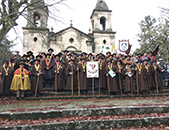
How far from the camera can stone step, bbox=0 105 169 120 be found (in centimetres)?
526

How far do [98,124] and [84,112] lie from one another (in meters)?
0.87

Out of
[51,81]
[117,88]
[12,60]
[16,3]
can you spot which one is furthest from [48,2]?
[117,88]

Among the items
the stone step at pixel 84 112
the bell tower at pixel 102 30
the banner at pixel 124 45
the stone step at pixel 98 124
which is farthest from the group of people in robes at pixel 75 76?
the bell tower at pixel 102 30

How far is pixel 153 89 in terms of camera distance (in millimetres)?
11086

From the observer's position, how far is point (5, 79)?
8961 millimetres

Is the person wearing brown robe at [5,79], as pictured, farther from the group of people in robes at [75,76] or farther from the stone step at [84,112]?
the stone step at [84,112]

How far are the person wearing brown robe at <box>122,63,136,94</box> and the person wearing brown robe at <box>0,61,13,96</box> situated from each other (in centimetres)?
743

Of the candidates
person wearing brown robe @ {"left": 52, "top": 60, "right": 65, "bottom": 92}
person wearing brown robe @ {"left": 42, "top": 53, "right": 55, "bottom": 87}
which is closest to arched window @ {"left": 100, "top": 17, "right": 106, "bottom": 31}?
person wearing brown robe @ {"left": 42, "top": 53, "right": 55, "bottom": 87}

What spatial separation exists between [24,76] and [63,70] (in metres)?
2.59

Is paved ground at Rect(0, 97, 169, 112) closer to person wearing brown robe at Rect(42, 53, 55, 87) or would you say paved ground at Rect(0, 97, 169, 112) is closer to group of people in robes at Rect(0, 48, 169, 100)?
group of people in robes at Rect(0, 48, 169, 100)

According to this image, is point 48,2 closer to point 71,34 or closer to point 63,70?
point 63,70

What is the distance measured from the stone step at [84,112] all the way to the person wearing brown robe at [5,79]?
13.3 ft

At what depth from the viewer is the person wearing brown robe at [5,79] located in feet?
28.9

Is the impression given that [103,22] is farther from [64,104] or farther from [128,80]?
[64,104]
